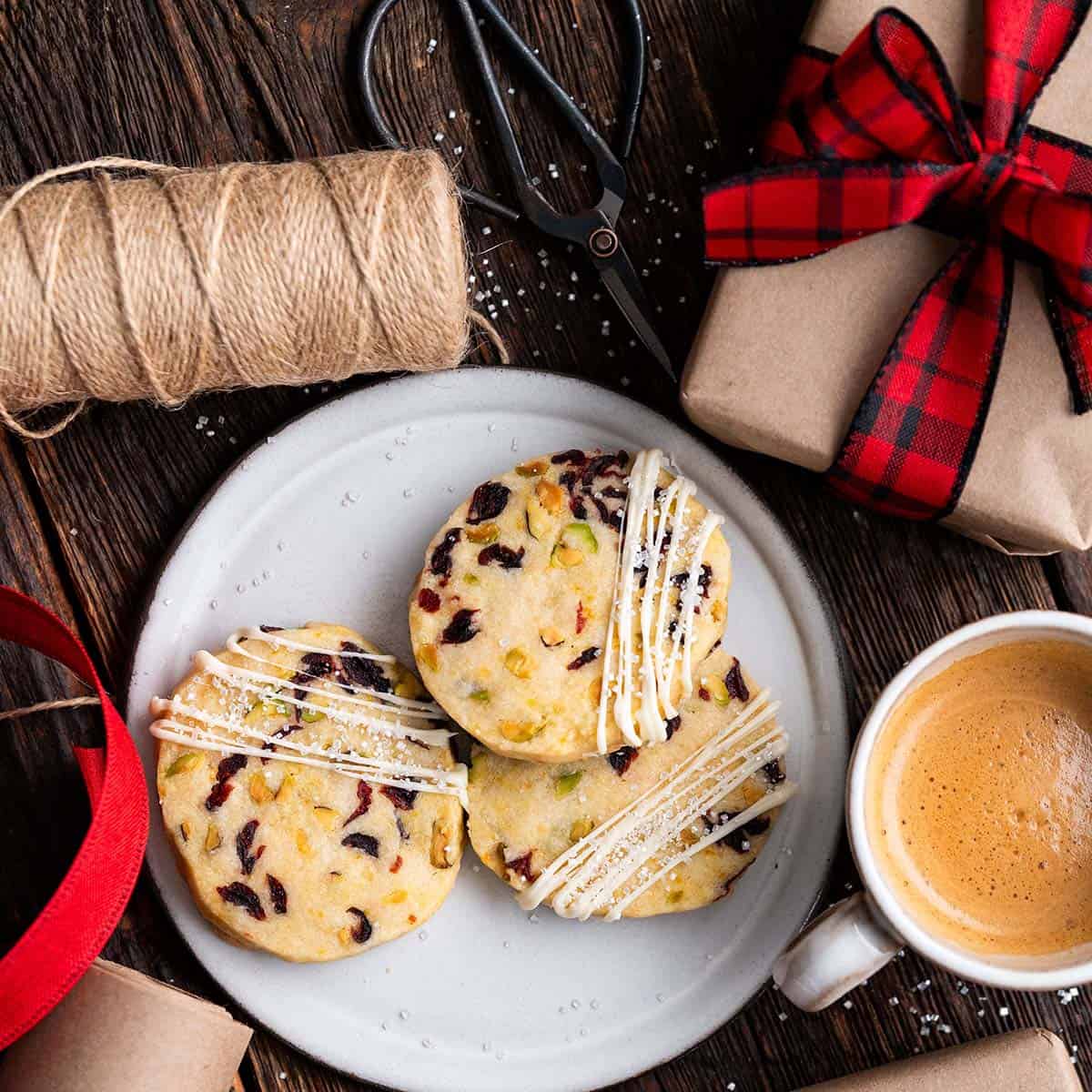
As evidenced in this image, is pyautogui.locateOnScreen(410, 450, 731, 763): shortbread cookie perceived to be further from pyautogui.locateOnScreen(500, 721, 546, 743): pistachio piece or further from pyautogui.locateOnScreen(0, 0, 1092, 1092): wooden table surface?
pyautogui.locateOnScreen(0, 0, 1092, 1092): wooden table surface

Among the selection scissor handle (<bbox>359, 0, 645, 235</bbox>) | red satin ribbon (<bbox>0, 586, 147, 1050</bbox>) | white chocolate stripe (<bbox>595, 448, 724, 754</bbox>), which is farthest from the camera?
scissor handle (<bbox>359, 0, 645, 235</bbox>)

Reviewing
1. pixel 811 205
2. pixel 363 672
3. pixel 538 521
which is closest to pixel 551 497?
pixel 538 521

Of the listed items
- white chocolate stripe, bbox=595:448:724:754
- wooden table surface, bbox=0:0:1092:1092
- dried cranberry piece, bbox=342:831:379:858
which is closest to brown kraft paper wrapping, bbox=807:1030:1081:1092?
wooden table surface, bbox=0:0:1092:1092

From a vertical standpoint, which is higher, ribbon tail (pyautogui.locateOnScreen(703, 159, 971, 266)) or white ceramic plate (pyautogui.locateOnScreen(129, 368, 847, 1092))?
ribbon tail (pyautogui.locateOnScreen(703, 159, 971, 266))

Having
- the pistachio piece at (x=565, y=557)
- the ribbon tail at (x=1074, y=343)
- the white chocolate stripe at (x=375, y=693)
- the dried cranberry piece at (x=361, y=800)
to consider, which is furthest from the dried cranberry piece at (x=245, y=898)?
the ribbon tail at (x=1074, y=343)

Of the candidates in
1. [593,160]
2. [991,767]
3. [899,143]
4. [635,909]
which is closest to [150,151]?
[593,160]

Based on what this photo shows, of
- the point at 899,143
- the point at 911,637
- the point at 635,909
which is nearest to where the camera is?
the point at 899,143

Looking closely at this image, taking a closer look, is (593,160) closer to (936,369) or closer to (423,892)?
(936,369)
